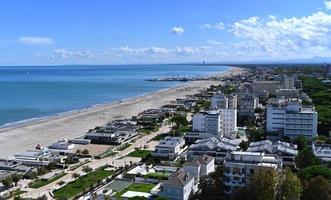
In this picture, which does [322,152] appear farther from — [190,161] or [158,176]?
[158,176]

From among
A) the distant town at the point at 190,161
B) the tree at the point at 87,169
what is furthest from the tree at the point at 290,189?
the tree at the point at 87,169

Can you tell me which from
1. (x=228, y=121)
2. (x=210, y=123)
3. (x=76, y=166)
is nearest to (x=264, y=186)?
(x=76, y=166)

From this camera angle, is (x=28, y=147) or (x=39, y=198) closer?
(x=39, y=198)

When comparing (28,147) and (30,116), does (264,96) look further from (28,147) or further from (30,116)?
(28,147)

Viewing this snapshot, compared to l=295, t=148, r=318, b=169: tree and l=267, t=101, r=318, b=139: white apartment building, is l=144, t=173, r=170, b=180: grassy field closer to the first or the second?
l=295, t=148, r=318, b=169: tree

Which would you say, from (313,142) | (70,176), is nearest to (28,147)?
(70,176)
